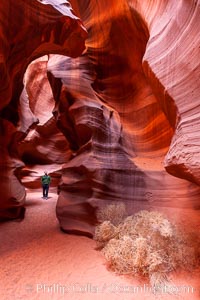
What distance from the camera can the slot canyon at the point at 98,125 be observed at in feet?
10.3

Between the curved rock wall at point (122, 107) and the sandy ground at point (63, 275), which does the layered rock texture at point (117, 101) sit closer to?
the curved rock wall at point (122, 107)

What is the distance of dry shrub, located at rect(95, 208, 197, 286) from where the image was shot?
3354 millimetres

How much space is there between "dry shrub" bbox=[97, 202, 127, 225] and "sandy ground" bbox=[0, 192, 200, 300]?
531 mm

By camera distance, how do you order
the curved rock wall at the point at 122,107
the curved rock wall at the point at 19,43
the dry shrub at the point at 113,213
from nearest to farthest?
1. the curved rock wall at the point at 122,107
2. the curved rock wall at the point at 19,43
3. the dry shrub at the point at 113,213

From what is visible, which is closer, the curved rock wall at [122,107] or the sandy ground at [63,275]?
the sandy ground at [63,275]

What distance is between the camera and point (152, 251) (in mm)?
3471

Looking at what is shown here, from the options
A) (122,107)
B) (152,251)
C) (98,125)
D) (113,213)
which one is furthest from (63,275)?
(122,107)

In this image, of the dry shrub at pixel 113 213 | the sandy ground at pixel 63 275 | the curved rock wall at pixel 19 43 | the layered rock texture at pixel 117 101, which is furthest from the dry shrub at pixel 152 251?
the curved rock wall at pixel 19 43

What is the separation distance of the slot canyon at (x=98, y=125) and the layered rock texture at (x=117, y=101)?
22 mm

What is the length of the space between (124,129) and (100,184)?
1858mm

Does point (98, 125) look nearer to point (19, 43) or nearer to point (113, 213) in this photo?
point (113, 213)

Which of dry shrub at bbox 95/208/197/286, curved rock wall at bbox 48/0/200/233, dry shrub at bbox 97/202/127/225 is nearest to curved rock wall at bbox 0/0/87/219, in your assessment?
curved rock wall at bbox 48/0/200/233

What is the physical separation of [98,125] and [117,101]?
1585mm

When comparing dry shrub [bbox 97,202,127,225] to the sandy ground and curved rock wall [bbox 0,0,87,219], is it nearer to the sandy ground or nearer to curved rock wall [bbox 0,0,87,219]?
the sandy ground
